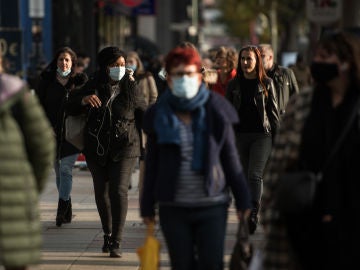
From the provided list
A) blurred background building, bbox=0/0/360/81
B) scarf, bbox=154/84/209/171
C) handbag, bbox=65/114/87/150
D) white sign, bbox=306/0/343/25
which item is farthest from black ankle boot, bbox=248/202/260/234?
white sign, bbox=306/0/343/25

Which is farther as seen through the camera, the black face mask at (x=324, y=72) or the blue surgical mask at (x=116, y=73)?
the blue surgical mask at (x=116, y=73)

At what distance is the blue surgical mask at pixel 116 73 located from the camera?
9281 millimetres

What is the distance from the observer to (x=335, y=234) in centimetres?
546

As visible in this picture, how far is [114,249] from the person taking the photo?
9.27 m

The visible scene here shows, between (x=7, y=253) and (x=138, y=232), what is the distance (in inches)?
210

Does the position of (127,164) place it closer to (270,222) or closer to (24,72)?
(270,222)

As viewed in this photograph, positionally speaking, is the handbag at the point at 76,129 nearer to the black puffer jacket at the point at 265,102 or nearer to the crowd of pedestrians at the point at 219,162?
the black puffer jacket at the point at 265,102

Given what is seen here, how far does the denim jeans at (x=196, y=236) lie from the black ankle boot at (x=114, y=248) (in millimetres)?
2925

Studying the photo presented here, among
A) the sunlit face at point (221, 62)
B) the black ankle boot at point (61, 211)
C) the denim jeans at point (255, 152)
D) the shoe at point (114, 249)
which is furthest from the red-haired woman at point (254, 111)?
the sunlit face at point (221, 62)

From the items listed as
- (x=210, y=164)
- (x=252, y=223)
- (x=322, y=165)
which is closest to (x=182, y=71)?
(x=210, y=164)

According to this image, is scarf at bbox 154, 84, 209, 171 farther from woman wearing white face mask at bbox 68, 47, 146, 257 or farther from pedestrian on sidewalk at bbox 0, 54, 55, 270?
woman wearing white face mask at bbox 68, 47, 146, 257

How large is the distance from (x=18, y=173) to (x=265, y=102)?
17.9ft

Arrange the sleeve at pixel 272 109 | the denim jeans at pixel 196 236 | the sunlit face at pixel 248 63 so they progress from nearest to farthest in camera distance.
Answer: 1. the denim jeans at pixel 196 236
2. the sunlit face at pixel 248 63
3. the sleeve at pixel 272 109

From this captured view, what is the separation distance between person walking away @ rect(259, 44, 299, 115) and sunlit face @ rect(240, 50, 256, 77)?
56cm
